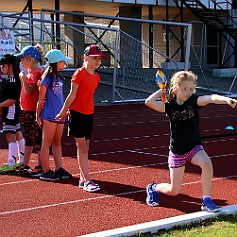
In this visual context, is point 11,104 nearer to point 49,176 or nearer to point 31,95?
point 31,95

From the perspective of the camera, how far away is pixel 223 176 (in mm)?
8250

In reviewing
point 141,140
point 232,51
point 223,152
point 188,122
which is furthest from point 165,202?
point 232,51

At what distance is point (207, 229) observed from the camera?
5.64 metres

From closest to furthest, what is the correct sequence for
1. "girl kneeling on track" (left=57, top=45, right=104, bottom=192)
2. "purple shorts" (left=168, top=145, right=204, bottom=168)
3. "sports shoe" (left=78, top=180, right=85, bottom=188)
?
"purple shorts" (left=168, top=145, right=204, bottom=168) → "girl kneeling on track" (left=57, top=45, right=104, bottom=192) → "sports shoe" (left=78, top=180, right=85, bottom=188)

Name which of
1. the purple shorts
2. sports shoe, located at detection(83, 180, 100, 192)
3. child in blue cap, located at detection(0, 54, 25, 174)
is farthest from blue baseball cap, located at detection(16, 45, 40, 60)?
the purple shorts

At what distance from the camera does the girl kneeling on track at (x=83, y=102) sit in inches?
286

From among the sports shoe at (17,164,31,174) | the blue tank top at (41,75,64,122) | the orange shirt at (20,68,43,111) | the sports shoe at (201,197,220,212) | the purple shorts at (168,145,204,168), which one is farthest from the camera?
the sports shoe at (17,164,31,174)

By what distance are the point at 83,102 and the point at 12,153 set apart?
2118 mm

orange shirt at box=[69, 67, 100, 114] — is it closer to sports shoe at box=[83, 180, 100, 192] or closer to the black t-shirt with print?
sports shoe at box=[83, 180, 100, 192]

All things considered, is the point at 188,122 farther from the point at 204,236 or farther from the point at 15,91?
the point at 15,91

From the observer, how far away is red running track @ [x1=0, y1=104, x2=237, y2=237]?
602 centimetres

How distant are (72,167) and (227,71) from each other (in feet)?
74.6

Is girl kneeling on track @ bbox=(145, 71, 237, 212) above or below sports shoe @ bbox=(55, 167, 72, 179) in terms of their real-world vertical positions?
above

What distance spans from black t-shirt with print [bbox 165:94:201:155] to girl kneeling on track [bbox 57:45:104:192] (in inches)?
52.8
